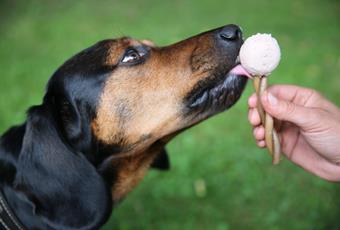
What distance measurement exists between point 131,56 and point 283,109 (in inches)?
42.3

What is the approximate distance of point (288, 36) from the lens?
10180 millimetres

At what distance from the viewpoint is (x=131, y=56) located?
334cm

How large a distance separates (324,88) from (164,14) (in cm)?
548

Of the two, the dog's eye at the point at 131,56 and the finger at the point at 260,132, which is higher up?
the dog's eye at the point at 131,56

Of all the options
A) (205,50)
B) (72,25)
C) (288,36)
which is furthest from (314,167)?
(72,25)

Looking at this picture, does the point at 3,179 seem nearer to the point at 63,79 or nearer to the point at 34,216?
the point at 34,216

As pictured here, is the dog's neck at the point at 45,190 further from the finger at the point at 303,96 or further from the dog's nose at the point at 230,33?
the finger at the point at 303,96

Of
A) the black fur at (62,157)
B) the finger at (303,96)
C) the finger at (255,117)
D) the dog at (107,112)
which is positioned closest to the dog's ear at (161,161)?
the dog at (107,112)

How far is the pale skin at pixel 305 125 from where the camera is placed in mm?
3027

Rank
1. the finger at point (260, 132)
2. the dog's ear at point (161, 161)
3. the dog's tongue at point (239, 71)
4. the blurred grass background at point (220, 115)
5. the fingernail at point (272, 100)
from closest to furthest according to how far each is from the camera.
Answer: the fingernail at point (272, 100), the dog's tongue at point (239, 71), the finger at point (260, 132), the dog's ear at point (161, 161), the blurred grass background at point (220, 115)

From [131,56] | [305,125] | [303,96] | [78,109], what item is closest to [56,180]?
[78,109]

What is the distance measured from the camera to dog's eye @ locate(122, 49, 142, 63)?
3.31m

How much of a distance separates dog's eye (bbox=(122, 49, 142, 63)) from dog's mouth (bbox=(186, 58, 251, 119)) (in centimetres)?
47

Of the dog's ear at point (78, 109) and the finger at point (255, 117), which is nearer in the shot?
the dog's ear at point (78, 109)
